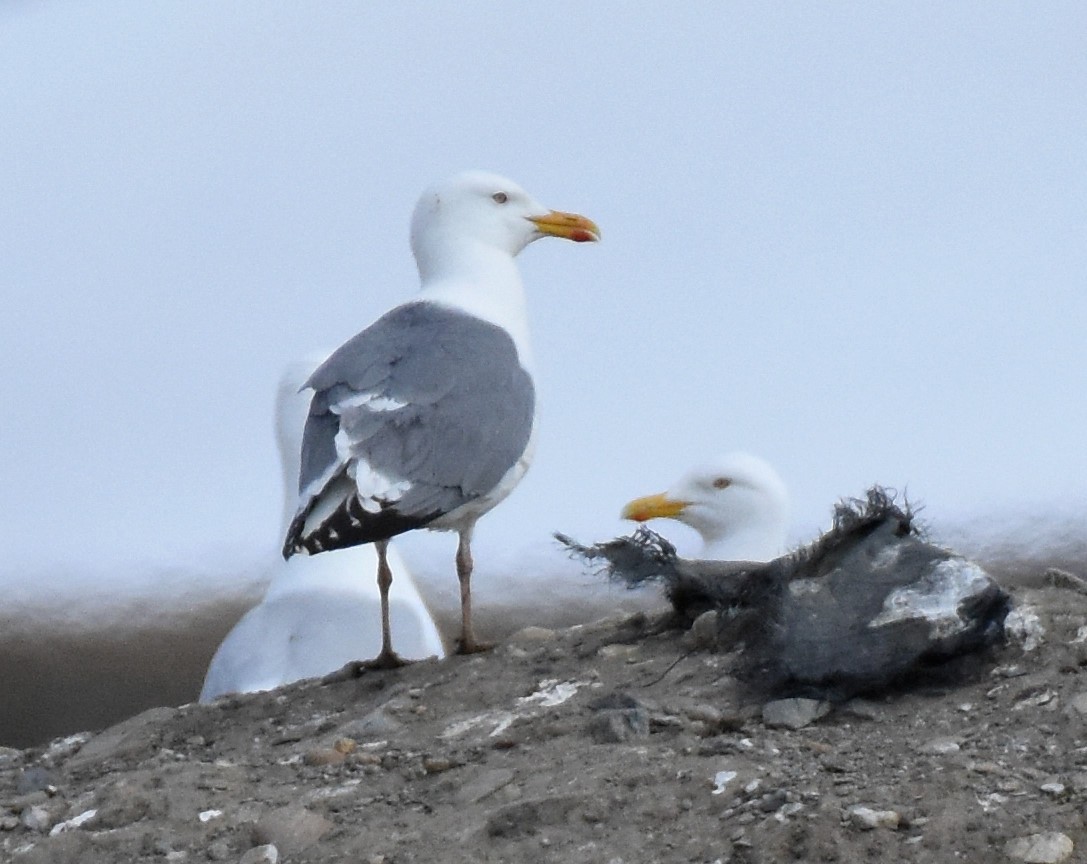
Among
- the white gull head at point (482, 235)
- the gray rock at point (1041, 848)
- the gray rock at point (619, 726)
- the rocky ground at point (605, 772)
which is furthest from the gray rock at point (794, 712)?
the white gull head at point (482, 235)

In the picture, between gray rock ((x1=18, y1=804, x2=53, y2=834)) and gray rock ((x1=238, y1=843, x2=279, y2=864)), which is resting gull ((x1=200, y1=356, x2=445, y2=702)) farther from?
gray rock ((x1=238, y1=843, x2=279, y2=864))

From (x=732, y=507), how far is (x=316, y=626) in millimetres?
1655

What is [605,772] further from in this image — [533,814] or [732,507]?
[732,507]

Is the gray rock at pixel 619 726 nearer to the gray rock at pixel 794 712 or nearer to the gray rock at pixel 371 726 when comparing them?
the gray rock at pixel 794 712

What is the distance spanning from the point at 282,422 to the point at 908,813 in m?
3.84

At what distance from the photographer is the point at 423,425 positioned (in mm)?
4262

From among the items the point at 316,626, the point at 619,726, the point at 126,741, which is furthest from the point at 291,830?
the point at 316,626

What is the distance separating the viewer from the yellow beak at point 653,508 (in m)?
6.50

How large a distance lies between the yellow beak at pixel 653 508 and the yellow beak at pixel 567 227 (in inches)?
58.9

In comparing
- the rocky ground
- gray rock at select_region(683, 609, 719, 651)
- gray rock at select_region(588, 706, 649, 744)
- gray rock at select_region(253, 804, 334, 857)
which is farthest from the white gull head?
gray rock at select_region(253, 804, 334, 857)

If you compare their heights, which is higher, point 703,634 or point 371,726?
point 703,634

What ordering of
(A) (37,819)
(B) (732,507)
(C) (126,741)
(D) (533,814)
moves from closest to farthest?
(D) (533,814), (A) (37,819), (C) (126,741), (B) (732,507)

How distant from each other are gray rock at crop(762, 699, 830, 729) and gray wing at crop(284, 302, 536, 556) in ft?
3.49

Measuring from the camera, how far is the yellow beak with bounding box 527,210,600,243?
205 inches
